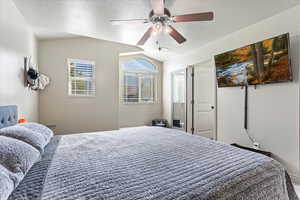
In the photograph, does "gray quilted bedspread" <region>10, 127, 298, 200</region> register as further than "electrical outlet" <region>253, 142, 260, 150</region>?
No

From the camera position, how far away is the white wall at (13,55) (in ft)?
6.41

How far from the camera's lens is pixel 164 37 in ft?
11.3

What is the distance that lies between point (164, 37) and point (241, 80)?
5.83ft

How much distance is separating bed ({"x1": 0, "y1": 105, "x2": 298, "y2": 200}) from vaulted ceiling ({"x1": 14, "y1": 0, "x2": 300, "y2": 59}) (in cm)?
193

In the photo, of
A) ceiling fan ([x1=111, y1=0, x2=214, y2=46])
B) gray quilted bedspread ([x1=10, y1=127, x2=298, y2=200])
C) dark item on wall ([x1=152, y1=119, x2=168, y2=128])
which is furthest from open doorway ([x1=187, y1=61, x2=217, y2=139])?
gray quilted bedspread ([x1=10, y1=127, x2=298, y2=200])

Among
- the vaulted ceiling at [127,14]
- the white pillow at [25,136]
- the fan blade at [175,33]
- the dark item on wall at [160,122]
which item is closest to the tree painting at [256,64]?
the vaulted ceiling at [127,14]

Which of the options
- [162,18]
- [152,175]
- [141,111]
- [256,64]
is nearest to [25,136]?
[152,175]

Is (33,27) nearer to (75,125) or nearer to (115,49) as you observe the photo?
(115,49)

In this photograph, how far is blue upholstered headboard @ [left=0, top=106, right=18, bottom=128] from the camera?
186 cm

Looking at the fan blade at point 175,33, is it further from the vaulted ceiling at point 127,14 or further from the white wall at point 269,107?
the white wall at point 269,107

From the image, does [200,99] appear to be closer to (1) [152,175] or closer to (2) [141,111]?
(2) [141,111]

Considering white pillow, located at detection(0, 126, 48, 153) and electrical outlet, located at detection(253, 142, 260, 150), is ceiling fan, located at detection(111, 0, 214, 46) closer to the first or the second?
white pillow, located at detection(0, 126, 48, 153)

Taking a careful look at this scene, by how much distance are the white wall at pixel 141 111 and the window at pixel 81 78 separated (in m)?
1.16

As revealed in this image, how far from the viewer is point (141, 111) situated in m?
5.27
